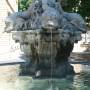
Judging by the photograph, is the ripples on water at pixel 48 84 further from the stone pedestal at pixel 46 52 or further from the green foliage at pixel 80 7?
the green foliage at pixel 80 7

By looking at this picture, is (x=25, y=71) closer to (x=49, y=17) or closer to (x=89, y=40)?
Result: (x=49, y=17)

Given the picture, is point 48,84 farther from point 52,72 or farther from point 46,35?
point 46,35

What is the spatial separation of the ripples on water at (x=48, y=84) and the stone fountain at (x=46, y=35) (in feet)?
0.95

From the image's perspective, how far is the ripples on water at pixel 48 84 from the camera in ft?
28.3

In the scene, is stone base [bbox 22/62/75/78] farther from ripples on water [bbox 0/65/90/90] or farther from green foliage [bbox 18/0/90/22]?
green foliage [bbox 18/0/90/22]

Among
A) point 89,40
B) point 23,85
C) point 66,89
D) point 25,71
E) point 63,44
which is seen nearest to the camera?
point 66,89

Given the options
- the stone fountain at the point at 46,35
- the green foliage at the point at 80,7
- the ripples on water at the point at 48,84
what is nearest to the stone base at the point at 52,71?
the stone fountain at the point at 46,35

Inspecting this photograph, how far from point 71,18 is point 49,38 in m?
1.03

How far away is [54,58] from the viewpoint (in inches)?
386

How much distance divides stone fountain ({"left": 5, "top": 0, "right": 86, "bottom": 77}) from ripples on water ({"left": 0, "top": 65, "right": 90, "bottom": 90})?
0.29 m

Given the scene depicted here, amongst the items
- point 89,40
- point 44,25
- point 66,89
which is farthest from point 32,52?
point 89,40

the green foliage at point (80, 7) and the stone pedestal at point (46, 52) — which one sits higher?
the green foliage at point (80, 7)

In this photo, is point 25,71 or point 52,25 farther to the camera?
point 25,71

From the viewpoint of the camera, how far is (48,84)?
908 cm
